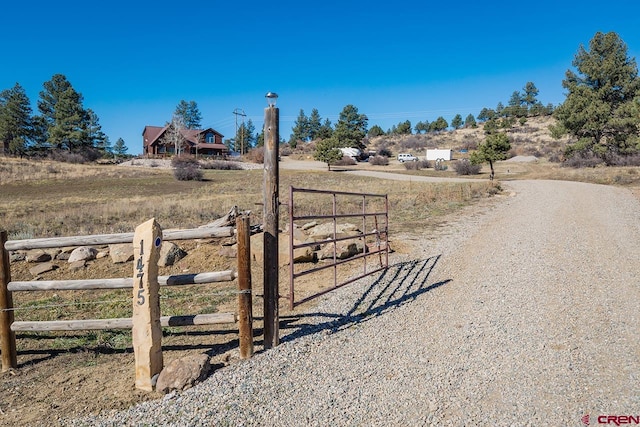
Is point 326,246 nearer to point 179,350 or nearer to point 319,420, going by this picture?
point 179,350

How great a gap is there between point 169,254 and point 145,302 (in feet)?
19.1

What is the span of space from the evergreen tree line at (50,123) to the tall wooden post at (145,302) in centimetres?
6611

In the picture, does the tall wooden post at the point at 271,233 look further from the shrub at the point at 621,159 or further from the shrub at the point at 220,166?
the shrub at the point at 220,166

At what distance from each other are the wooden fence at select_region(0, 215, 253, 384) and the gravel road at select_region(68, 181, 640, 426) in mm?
563

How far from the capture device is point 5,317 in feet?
15.8

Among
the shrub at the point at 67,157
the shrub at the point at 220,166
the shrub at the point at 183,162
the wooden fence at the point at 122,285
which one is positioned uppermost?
the shrub at the point at 67,157

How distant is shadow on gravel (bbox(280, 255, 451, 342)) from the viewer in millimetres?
5723

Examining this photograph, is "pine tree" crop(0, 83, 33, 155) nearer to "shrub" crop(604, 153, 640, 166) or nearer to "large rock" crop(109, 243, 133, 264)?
"large rock" crop(109, 243, 133, 264)

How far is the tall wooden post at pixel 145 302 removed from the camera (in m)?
4.10

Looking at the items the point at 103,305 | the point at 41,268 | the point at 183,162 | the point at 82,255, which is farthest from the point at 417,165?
the point at 103,305

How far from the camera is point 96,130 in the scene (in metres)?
65.9

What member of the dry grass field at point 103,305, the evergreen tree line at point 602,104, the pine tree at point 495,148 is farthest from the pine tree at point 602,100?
the dry grass field at point 103,305

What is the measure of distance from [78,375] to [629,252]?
11280 mm

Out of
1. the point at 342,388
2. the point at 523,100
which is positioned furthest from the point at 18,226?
the point at 523,100
